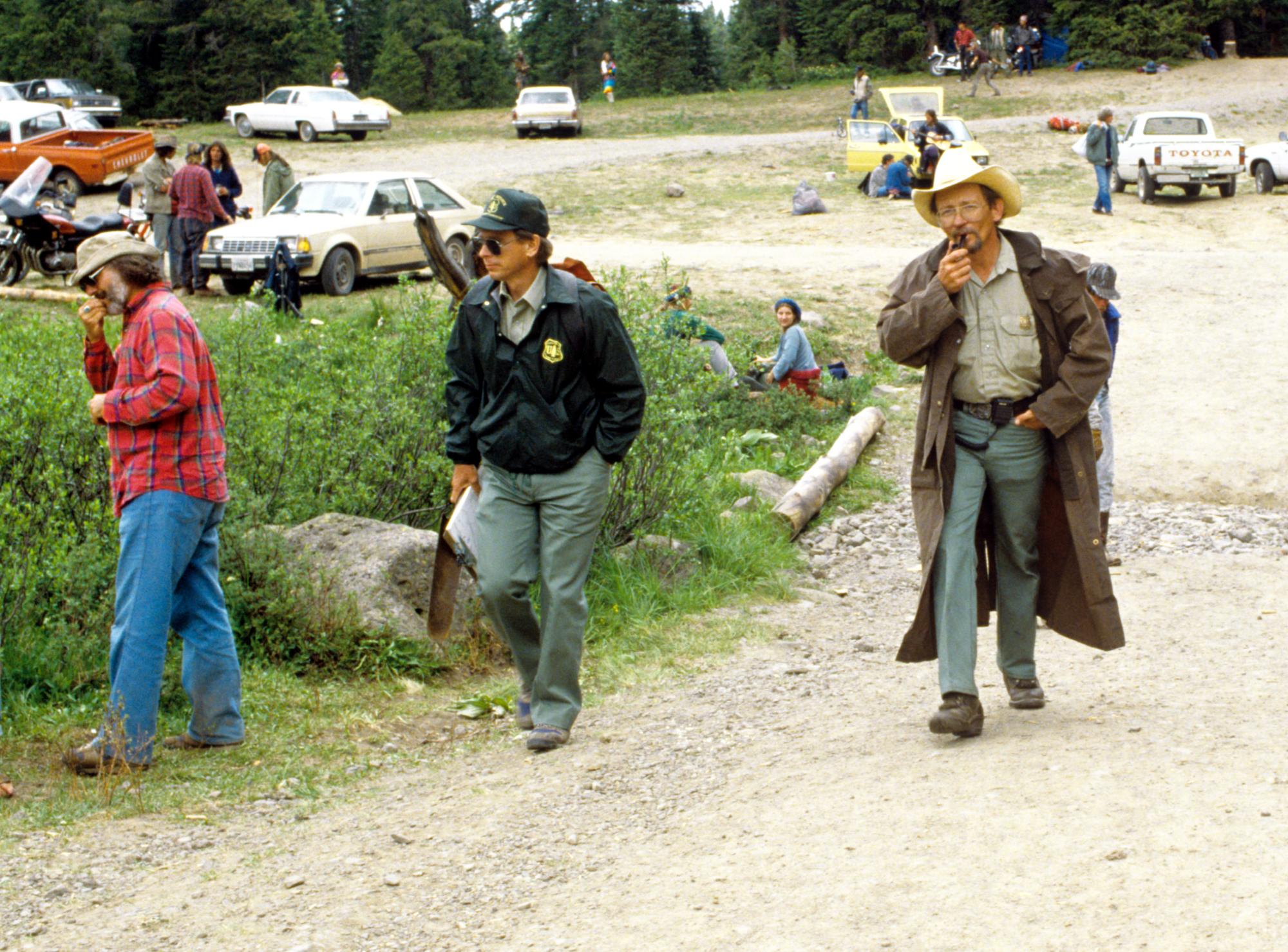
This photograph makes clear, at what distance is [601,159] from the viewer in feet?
111

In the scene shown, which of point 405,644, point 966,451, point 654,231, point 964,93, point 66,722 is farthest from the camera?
point 964,93

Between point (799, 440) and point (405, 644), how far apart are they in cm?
588

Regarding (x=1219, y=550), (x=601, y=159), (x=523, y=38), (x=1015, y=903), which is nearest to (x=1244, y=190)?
(x=601, y=159)

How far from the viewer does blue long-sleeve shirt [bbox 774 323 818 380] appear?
13.2 meters

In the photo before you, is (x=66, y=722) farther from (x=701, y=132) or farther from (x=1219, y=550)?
(x=701, y=132)

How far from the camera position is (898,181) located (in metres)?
27.2

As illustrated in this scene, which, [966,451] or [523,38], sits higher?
[523,38]

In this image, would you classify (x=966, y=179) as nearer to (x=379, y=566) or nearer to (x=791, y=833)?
(x=791, y=833)

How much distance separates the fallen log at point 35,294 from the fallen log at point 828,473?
9.44 metres

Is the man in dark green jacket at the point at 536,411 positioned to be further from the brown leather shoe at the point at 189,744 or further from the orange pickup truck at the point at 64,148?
the orange pickup truck at the point at 64,148

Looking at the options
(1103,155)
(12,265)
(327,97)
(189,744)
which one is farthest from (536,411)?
(327,97)

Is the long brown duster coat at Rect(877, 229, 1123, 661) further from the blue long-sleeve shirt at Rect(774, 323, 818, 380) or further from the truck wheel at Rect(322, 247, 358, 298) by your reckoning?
the truck wheel at Rect(322, 247, 358, 298)

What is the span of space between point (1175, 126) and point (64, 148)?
2137cm

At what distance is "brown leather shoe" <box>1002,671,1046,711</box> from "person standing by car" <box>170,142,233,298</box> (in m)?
14.1
